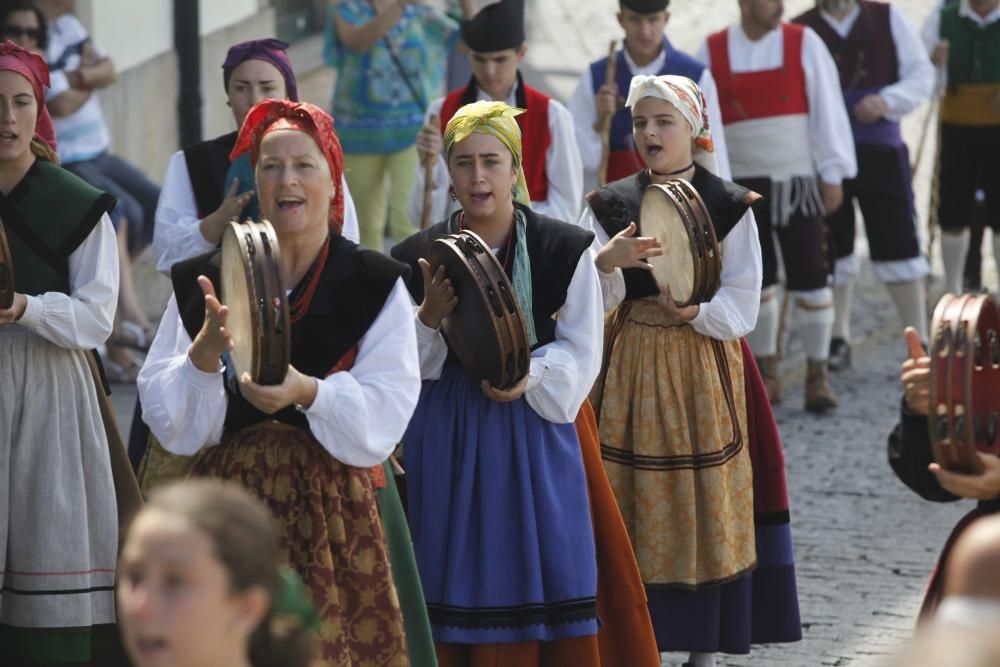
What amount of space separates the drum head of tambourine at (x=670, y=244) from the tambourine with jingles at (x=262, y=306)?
172 centimetres

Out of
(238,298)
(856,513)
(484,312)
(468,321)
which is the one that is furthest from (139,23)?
(238,298)

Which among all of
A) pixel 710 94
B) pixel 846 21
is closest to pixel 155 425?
pixel 710 94

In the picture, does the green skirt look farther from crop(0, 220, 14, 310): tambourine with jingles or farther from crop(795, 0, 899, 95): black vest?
crop(795, 0, 899, 95): black vest

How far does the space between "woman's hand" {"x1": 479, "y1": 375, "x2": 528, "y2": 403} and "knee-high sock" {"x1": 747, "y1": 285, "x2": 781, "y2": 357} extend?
435 centimetres

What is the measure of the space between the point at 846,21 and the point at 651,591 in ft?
15.6

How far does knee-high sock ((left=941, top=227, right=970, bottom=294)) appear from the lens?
10797 millimetres

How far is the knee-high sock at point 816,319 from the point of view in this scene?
9.23m

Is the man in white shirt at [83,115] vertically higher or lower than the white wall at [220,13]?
lower

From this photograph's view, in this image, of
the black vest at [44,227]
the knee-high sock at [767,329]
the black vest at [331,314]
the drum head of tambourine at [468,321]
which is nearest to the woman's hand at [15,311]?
the black vest at [44,227]

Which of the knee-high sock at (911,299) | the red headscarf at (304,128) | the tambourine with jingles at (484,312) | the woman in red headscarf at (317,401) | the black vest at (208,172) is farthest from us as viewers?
the knee-high sock at (911,299)

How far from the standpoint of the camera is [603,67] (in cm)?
823

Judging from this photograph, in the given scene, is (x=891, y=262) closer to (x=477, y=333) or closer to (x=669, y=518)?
(x=669, y=518)

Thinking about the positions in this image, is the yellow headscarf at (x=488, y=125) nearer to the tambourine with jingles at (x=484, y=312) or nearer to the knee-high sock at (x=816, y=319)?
the tambourine with jingles at (x=484, y=312)

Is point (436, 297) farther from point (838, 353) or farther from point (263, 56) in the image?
point (838, 353)
